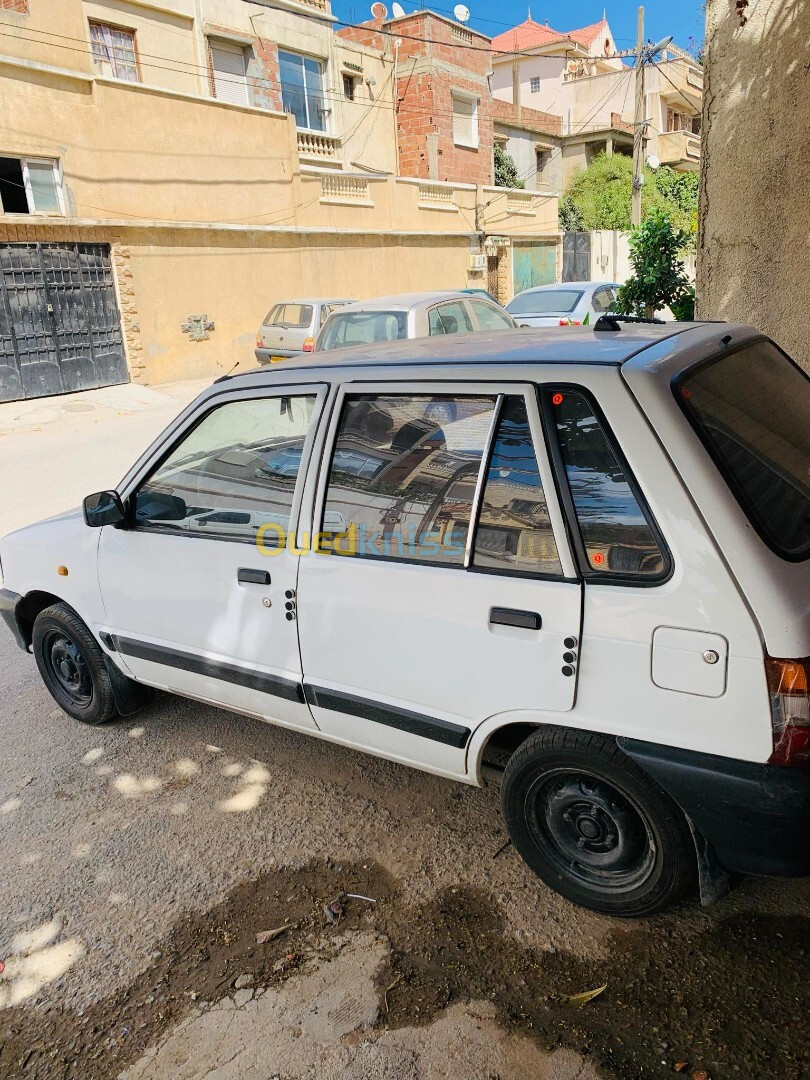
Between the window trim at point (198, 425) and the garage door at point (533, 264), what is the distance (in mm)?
25945

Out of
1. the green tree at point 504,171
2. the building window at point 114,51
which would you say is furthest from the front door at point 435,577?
the green tree at point 504,171

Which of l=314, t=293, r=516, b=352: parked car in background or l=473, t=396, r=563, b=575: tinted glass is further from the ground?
l=314, t=293, r=516, b=352: parked car in background

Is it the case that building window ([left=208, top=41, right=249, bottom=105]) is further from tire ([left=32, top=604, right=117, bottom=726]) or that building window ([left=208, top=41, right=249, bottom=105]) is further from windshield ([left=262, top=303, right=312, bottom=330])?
tire ([left=32, top=604, right=117, bottom=726])

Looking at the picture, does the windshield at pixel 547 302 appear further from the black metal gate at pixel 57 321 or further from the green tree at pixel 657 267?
the black metal gate at pixel 57 321

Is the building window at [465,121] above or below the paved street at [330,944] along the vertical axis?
above

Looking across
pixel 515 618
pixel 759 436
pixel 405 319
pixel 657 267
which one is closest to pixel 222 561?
pixel 515 618

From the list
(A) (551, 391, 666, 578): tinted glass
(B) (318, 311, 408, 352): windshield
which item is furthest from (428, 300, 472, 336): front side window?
(A) (551, 391, 666, 578): tinted glass

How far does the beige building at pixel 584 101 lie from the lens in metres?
37.5

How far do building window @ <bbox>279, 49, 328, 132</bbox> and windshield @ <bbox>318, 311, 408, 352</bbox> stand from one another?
54.6 ft

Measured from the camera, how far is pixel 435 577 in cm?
261

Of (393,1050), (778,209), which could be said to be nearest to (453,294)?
(778,209)

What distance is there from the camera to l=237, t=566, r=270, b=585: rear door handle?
3008 millimetres

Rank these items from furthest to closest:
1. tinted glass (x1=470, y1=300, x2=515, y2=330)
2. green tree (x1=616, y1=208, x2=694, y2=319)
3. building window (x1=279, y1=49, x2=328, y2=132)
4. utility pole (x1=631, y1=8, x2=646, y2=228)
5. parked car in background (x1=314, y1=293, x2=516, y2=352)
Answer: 1. utility pole (x1=631, y1=8, x2=646, y2=228)
2. building window (x1=279, y1=49, x2=328, y2=132)
3. tinted glass (x1=470, y1=300, x2=515, y2=330)
4. parked car in background (x1=314, y1=293, x2=516, y2=352)
5. green tree (x1=616, y1=208, x2=694, y2=319)

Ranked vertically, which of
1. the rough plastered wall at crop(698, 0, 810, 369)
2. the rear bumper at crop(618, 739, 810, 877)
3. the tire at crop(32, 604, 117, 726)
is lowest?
the tire at crop(32, 604, 117, 726)
